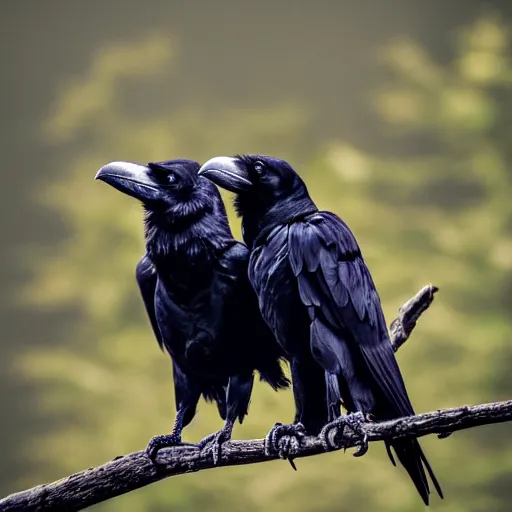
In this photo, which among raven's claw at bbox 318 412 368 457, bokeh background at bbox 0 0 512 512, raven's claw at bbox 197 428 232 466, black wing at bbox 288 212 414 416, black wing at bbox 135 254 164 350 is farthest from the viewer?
bokeh background at bbox 0 0 512 512

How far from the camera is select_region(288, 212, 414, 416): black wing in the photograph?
8.06ft

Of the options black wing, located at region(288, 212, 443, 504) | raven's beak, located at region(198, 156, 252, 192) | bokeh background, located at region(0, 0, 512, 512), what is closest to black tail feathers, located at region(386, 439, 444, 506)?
black wing, located at region(288, 212, 443, 504)

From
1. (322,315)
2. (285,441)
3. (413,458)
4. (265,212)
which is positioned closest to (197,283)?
(265,212)

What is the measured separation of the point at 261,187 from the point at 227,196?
99cm

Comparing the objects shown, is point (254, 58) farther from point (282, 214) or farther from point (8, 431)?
point (8, 431)

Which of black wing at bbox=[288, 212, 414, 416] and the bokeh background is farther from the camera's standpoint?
the bokeh background

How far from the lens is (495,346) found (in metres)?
3.60

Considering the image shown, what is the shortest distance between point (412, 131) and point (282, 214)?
4.38 ft

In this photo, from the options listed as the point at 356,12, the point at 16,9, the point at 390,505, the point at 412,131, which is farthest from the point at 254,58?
the point at 390,505

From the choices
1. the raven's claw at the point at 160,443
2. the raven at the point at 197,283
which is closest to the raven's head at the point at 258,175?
the raven at the point at 197,283

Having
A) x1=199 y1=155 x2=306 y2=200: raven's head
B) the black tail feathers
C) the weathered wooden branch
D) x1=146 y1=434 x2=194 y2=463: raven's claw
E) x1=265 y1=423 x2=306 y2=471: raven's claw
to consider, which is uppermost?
x1=199 y1=155 x2=306 y2=200: raven's head

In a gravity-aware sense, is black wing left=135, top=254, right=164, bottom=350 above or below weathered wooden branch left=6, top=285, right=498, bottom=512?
above

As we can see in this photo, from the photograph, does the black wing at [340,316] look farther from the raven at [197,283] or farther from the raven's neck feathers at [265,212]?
the raven at [197,283]

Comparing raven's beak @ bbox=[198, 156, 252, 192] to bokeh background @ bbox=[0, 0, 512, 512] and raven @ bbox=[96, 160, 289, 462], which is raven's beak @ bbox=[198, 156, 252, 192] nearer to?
raven @ bbox=[96, 160, 289, 462]
